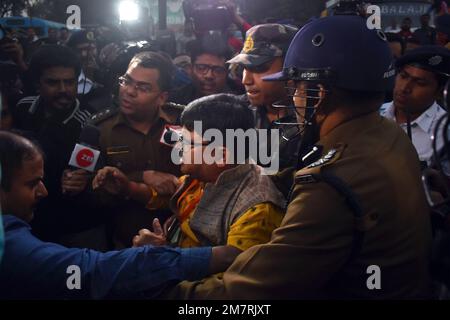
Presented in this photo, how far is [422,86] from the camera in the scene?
3633 mm

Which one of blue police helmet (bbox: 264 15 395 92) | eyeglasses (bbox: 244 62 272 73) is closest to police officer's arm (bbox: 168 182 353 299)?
blue police helmet (bbox: 264 15 395 92)

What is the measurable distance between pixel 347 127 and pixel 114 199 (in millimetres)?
1707

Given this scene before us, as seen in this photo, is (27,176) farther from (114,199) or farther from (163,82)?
(163,82)

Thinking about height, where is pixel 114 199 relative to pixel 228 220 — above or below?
below

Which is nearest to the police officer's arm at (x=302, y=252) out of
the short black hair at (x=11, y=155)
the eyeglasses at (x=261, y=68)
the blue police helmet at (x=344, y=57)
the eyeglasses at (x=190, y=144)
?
the blue police helmet at (x=344, y=57)

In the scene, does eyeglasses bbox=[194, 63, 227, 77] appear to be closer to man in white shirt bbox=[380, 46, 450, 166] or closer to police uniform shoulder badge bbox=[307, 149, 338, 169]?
man in white shirt bbox=[380, 46, 450, 166]

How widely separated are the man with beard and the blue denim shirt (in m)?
1.32

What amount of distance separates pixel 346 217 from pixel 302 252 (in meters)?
0.17

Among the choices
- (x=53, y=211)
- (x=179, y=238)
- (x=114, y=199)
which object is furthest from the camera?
(x=53, y=211)

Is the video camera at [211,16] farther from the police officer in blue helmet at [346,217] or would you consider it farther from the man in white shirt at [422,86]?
the police officer in blue helmet at [346,217]

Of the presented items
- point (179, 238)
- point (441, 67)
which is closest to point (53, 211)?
point (179, 238)

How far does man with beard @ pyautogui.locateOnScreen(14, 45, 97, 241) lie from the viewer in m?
3.49

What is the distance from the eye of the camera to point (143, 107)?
3508 millimetres

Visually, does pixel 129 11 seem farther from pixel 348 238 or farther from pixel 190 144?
pixel 348 238
